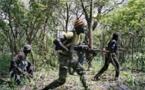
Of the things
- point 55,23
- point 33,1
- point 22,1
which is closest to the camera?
point 33,1

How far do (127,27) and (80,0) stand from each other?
1487cm

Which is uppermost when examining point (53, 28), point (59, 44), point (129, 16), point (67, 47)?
point (129, 16)

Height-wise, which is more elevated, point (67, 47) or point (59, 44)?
point (59, 44)

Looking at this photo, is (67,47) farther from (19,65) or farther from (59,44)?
(19,65)

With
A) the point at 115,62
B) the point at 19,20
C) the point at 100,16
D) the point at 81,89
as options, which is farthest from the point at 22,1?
the point at 81,89

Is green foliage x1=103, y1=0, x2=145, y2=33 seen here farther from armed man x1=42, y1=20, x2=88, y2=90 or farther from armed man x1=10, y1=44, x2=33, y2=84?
armed man x1=42, y1=20, x2=88, y2=90

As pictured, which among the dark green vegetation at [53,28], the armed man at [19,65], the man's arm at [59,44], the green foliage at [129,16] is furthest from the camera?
the green foliage at [129,16]

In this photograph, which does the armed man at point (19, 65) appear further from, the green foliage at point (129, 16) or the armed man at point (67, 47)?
the green foliage at point (129, 16)

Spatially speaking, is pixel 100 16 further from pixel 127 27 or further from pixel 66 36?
pixel 66 36

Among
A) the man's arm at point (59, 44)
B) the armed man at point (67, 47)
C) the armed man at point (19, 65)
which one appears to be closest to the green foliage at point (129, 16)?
the armed man at point (19, 65)

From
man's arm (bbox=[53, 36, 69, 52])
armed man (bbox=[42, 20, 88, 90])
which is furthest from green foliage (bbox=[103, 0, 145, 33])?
man's arm (bbox=[53, 36, 69, 52])

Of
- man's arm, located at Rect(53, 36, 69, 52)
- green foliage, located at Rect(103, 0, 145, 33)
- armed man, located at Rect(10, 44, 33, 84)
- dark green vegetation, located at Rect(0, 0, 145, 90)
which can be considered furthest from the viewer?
green foliage, located at Rect(103, 0, 145, 33)

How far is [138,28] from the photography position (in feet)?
90.4

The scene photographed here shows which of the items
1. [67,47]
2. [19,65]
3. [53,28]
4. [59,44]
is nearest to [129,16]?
[53,28]
